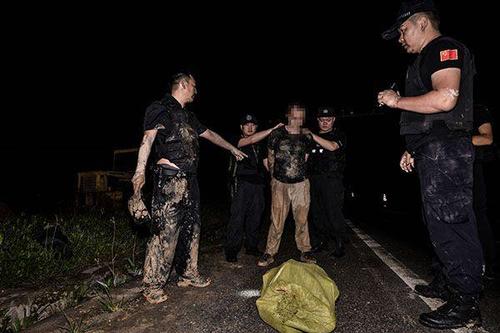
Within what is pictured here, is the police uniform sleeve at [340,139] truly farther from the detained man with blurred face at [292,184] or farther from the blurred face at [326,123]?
the detained man with blurred face at [292,184]

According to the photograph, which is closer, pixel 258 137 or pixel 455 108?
pixel 455 108

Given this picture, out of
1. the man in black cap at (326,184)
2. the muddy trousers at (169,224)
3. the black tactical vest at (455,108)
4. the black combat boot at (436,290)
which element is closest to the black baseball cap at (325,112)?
the man in black cap at (326,184)

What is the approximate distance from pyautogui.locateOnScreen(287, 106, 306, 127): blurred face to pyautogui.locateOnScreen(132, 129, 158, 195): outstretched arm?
1939 millimetres

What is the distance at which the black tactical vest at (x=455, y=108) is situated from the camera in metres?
2.52

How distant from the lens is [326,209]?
195 inches

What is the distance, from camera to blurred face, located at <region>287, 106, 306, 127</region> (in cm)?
435

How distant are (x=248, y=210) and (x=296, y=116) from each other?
156cm

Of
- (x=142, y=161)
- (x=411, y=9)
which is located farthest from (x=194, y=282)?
(x=411, y=9)

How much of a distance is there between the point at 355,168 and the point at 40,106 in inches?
559

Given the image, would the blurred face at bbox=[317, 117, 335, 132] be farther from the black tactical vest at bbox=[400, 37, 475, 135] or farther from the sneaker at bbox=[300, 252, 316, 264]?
the black tactical vest at bbox=[400, 37, 475, 135]

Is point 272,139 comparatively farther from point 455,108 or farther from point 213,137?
point 455,108

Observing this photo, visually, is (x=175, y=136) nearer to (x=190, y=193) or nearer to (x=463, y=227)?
(x=190, y=193)

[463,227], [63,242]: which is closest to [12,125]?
[63,242]

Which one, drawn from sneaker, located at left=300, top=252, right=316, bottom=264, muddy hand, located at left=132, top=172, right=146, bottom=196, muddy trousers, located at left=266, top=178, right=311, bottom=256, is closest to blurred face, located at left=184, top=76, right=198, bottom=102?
muddy hand, located at left=132, top=172, right=146, bottom=196
